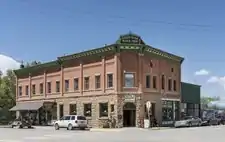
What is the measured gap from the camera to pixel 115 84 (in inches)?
1959

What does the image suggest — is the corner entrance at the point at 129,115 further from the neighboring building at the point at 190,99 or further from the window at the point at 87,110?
the neighboring building at the point at 190,99

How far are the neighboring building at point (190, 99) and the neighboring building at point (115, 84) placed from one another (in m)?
3.56

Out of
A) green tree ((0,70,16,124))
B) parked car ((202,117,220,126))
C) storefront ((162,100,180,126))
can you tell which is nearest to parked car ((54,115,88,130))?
storefront ((162,100,180,126))

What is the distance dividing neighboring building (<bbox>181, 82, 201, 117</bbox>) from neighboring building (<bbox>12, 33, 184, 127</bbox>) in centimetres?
356

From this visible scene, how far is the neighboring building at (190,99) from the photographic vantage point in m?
62.4

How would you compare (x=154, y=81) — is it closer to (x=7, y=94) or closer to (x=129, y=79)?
(x=129, y=79)

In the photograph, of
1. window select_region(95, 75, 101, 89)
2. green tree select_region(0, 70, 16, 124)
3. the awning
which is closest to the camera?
window select_region(95, 75, 101, 89)

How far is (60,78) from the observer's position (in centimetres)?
5859

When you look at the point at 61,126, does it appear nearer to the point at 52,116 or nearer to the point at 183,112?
the point at 52,116

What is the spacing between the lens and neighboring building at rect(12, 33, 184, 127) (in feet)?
164

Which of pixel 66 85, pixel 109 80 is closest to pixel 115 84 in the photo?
pixel 109 80

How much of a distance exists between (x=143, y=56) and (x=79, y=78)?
378 inches

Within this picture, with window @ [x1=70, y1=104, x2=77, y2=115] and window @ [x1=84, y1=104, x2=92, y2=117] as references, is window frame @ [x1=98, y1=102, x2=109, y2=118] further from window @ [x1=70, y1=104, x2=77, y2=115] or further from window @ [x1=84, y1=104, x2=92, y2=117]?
window @ [x1=70, y1=104, x2=77, y2=115]

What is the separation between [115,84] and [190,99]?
19.3m
